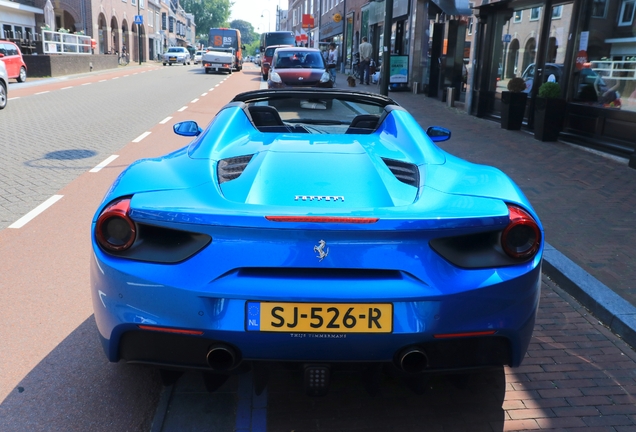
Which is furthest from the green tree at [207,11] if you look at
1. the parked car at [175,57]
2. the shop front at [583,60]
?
the shop front at [583,60]

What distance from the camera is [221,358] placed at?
7.60 ft

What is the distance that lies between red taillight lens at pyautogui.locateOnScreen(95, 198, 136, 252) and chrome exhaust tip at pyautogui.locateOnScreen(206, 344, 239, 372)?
0.50 meters

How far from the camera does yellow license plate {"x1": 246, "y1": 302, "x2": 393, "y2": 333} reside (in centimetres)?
219

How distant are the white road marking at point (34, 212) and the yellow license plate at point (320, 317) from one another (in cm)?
424

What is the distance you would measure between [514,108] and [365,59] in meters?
15.9

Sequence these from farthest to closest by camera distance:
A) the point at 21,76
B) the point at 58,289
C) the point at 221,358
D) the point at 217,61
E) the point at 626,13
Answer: the point at 217,61 → the point at 21,76 → the point at 626,13 → the point at 58,289 → the point at 221,358

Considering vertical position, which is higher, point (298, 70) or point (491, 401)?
point (298, 70)

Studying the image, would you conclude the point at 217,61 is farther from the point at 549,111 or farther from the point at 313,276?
the point at 313,276

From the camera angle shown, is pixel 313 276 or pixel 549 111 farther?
pixel 549 111

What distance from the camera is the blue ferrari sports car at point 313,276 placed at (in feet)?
7.22

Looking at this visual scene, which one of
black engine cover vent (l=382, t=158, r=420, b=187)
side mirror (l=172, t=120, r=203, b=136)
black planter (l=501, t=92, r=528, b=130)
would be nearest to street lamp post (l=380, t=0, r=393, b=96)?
black planter (l=501, t=92, r=528, b=130)

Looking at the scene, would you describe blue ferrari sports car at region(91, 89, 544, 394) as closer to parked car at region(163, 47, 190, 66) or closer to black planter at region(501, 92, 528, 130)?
black planter at region(501, 92, 528, 130)

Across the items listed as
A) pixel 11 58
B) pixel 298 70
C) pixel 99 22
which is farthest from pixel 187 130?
pixel 99 22

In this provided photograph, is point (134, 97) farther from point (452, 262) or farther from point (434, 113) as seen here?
point (452, 262)
